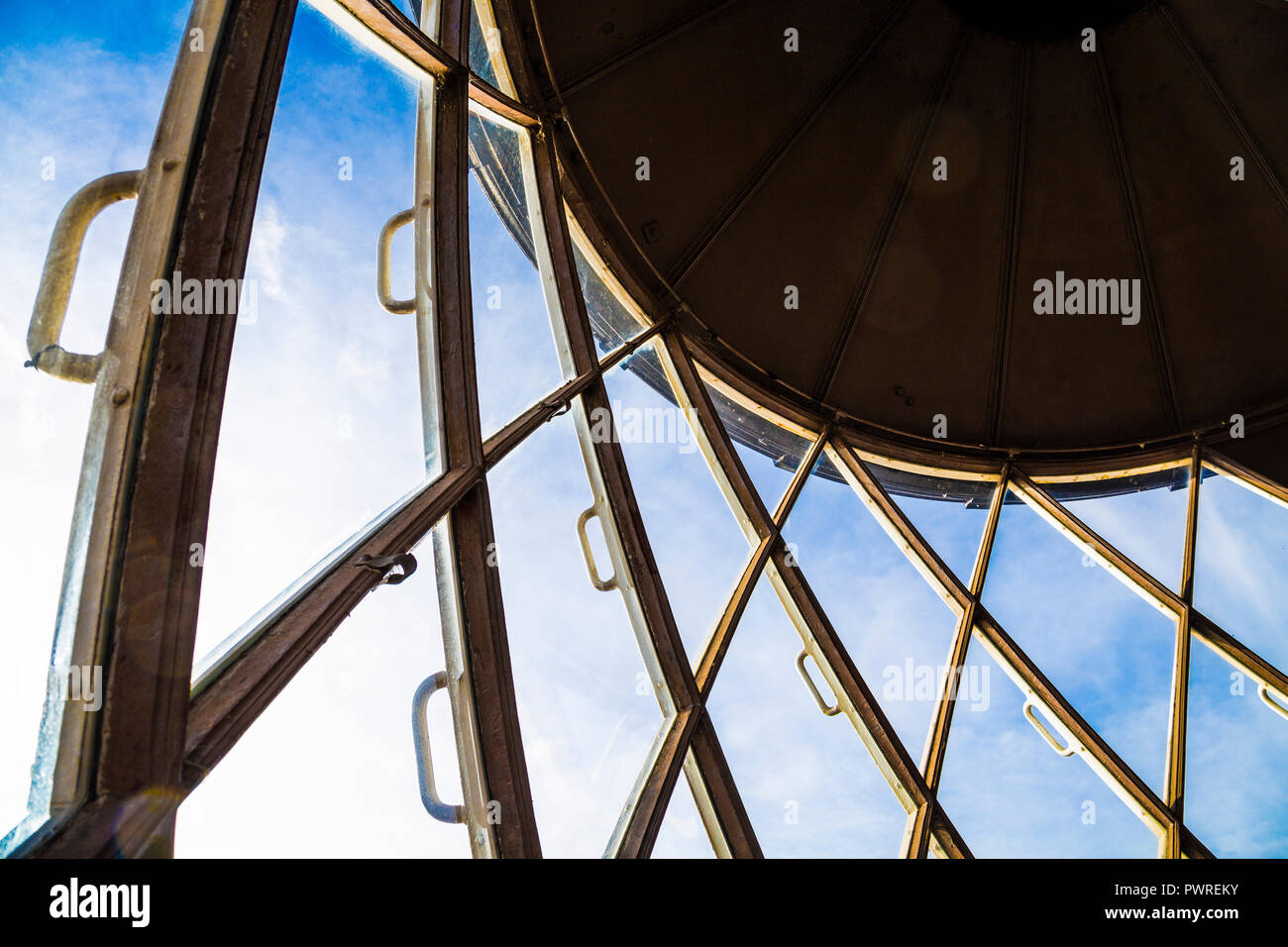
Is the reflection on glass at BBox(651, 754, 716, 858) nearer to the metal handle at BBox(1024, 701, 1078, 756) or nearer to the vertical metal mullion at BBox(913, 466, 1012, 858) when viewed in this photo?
the vertical metal mullion at BBox(913, 466, 1012, 858)

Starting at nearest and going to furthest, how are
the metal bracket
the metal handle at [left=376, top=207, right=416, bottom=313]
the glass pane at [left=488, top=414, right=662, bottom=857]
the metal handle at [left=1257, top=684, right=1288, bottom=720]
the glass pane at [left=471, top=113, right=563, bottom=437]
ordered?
1. the metal bracket
2. the metal handle at [left=376, top=207, right=416, bottom=313]
3. the glass pane at [left=488, top=414, right=662, bottom=857]
4. the glass pane at [left=471, top=113, right=563, bottom=437]
5. the metal handle at [left=1257, top=684, right=1288, bottom=720]

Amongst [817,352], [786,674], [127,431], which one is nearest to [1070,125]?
[817,352]

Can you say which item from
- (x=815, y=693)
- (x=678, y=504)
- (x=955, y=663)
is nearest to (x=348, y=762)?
(x=678, y=504)

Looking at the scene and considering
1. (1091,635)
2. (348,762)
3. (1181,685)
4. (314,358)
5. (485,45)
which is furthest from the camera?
(1091,635)

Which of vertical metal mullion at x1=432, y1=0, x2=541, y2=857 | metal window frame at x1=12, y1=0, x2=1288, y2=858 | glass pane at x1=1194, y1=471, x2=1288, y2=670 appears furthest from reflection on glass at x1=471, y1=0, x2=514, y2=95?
glass pane at x1=1194, y1=471, x2=1288, y2=670

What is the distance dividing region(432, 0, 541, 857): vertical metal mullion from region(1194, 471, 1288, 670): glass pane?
28.8 ft

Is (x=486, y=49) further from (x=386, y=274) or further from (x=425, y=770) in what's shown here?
(x=425, y=770)

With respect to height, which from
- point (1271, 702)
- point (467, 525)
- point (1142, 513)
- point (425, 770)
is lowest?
point (425, 770)

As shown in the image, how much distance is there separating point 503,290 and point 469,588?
8.64ft

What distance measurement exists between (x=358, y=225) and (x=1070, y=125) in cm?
992

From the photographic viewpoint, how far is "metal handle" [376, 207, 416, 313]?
425cm

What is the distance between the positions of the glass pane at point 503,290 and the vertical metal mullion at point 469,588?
280mm

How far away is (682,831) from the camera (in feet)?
17.2

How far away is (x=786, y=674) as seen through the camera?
731cm
